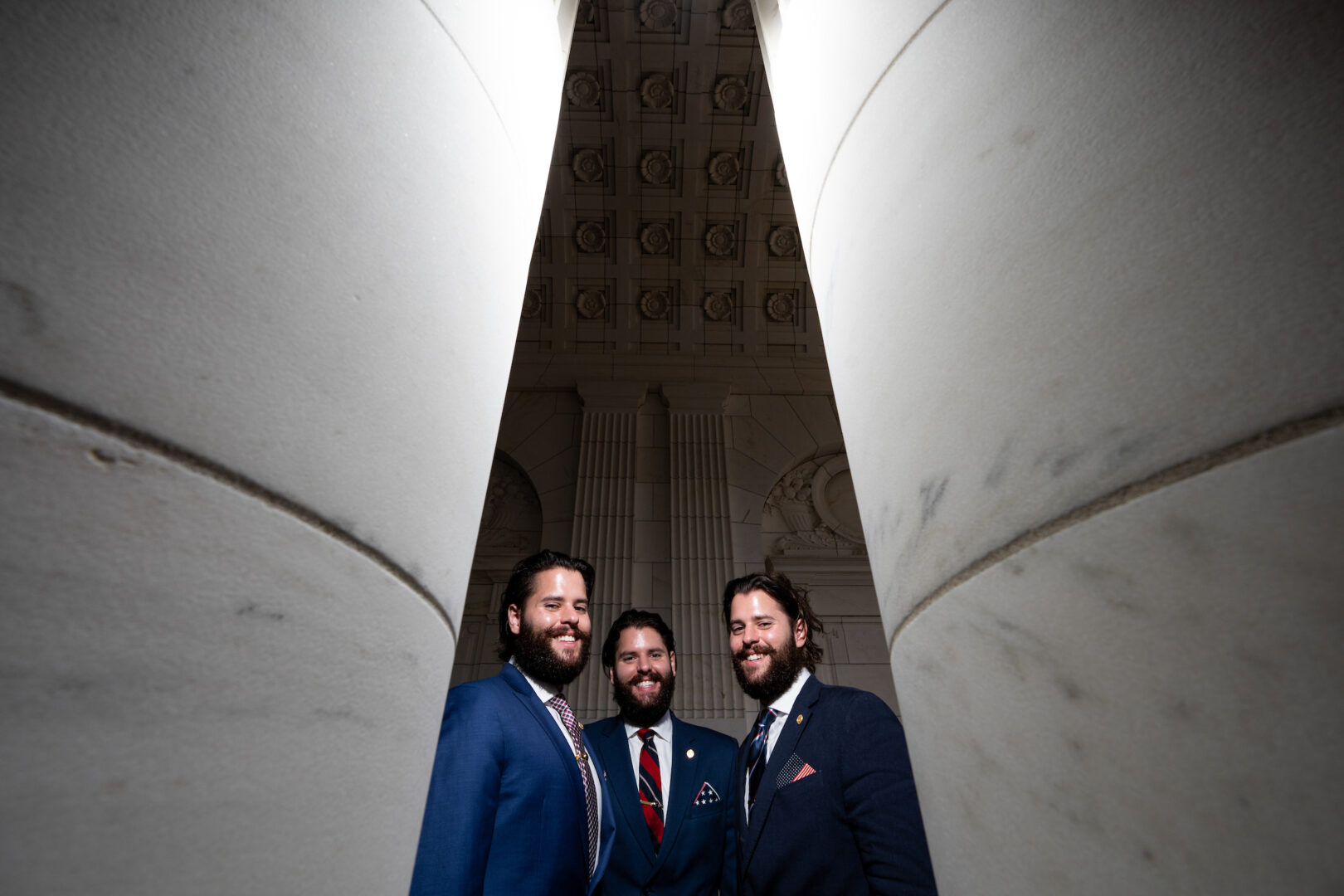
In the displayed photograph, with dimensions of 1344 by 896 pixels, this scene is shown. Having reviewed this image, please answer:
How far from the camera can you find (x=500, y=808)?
5.34ft

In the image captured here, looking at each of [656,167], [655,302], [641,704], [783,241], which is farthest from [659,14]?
[641,704]

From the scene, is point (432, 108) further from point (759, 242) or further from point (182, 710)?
point (759, 242)

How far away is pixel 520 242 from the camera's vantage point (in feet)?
3.51

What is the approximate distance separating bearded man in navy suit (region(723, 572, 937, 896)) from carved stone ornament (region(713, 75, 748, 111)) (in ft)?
22.0

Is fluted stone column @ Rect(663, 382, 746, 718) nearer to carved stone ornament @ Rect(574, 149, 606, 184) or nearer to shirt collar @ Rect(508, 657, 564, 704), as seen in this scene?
carved stone ornament @ Rect(574, 149, 606, 184)

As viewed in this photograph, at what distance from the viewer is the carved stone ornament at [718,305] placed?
8227 millimetres

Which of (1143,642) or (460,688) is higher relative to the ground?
(460,688)

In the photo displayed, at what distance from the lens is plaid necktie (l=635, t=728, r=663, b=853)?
227 cm

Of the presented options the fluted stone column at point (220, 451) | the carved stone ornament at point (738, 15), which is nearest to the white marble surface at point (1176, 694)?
A: the fluted stone column at point (220, 451)

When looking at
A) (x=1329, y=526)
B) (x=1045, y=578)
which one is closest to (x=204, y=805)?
(x=1045, y=578)

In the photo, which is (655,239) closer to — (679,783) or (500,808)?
(679,783)

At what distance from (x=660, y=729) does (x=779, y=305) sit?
6.52m

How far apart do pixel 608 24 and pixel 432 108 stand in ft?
22.5

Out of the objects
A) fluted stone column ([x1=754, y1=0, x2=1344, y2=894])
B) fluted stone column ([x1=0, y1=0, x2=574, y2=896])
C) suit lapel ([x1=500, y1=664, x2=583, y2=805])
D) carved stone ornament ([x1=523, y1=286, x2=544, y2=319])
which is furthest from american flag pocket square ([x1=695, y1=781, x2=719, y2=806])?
carved stone ornament ([x1=523, y1=286, x2=544, y2=319])
